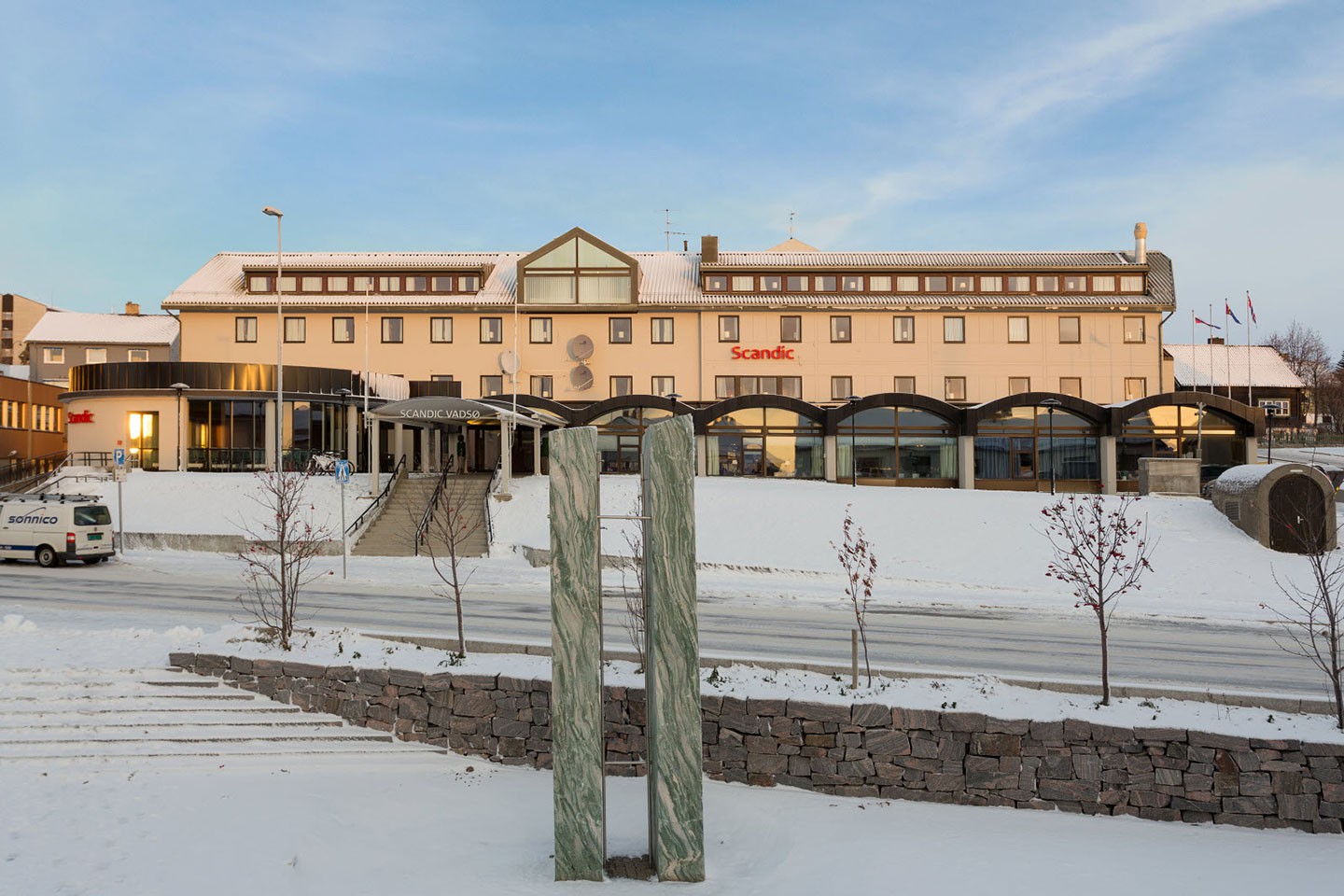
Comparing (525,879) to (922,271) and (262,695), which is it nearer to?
(262,695)

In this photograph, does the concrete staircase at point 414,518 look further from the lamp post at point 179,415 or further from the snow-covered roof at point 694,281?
the snow-covered roof at point 694,281

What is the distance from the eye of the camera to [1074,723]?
9.38m

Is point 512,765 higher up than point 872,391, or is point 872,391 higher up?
point 872,391

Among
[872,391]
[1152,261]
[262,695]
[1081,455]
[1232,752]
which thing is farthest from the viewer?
[1152,261]

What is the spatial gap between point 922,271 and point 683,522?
4488 cm

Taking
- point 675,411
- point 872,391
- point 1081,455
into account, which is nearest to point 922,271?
point 872,391

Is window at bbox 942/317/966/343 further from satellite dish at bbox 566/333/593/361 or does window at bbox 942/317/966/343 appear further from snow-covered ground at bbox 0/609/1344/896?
snow-covered ground at bbox 0/609/1344/896

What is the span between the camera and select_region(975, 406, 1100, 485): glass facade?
42656 millimetres

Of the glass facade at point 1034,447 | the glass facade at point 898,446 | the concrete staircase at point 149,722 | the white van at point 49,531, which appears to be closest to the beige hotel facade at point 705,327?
the glass facade at point 1034,447

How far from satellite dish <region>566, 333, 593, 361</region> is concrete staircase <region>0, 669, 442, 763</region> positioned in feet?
120

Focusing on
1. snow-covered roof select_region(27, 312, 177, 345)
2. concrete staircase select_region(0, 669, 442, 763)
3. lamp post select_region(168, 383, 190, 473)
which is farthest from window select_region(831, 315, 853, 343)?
snow-covered roof select_region(27, 312, 177, 345)

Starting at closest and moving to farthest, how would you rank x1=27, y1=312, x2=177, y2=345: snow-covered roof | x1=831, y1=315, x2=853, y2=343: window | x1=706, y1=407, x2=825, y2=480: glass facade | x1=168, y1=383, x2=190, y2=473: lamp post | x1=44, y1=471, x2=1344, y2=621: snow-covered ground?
x1=44, y1=471, x2=1344, y2=621: snow-covered ground, x1=168, y1=383, x2=190, y2=473: lamp post, x1=706, y1=407, x2=825, y2=480: glass facade, x1=831, y1=315, x2=853, y2=343: window, x1=27, y1=312, x2=177, y2=345: snow-covered roof

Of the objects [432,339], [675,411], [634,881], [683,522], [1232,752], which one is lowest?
[634,881]

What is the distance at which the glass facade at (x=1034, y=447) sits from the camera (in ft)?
140
